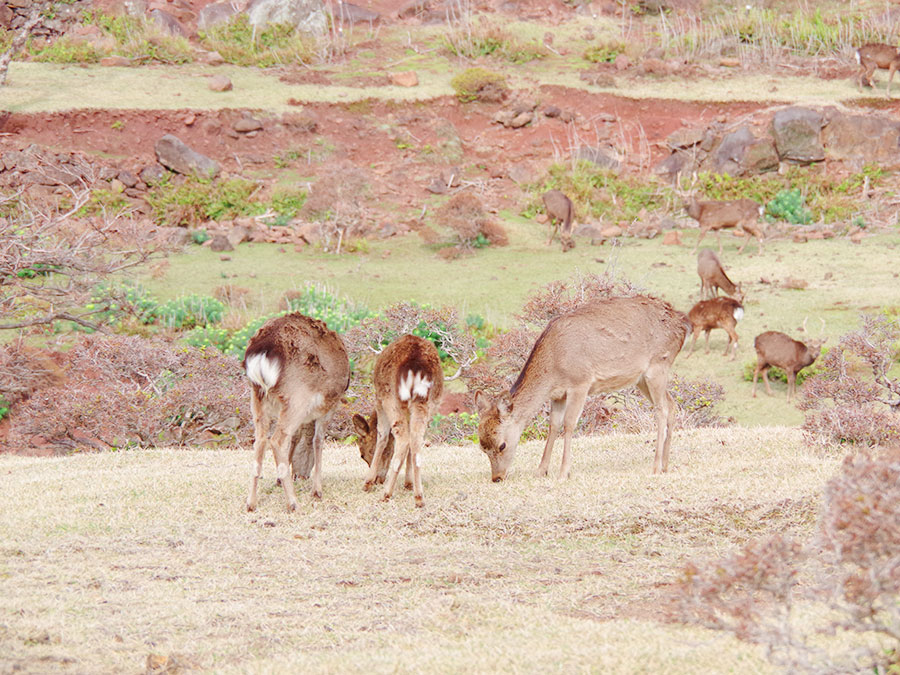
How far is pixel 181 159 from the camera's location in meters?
25.4

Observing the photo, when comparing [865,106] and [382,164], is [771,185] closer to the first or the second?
[865,106]

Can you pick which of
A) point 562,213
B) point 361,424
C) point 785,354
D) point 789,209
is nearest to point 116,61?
point 562,213

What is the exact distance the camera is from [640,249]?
2258 centimetres

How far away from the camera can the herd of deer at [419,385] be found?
317 inches

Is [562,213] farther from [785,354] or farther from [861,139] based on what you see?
[861,139]

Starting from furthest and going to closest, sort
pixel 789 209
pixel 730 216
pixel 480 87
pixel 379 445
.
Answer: pixel 480 87 < pixel 789 209 < pixel 730 216 < pixel 379 445

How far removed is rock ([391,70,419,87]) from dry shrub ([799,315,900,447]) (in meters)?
17.7

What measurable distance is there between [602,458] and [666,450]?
39.1 inches

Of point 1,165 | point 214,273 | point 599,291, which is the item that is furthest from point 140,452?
point 1,165

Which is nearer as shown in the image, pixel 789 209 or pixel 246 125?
pixel 789 209

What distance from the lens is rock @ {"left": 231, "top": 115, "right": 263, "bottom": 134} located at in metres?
27.8

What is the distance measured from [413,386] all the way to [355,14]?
29.2 m

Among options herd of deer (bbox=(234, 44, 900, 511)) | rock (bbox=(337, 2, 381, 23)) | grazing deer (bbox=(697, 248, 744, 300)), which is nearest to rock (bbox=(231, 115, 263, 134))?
rock (bbox=(337, 2, 381, 23))

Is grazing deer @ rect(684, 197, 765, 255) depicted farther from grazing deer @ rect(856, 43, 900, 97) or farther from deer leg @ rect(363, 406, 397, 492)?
deer leg @ rect(363, 406, 397, 492)
